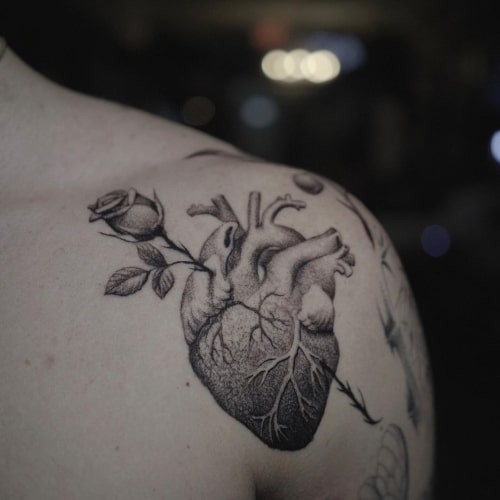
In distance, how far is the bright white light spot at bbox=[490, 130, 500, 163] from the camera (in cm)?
442

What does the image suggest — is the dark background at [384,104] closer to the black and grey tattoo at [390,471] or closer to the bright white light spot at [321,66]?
the bright white light spot at [321,66]

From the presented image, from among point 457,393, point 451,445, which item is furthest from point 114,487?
point 457,393

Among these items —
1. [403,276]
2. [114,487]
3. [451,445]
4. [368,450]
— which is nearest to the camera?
[114,487]

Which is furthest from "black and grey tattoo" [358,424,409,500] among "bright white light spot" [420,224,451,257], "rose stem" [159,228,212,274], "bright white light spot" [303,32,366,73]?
"bright white light spot" [303,32,366,73]

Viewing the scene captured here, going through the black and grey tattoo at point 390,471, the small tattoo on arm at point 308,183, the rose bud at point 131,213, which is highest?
the small tattoo on arm at point 308,183

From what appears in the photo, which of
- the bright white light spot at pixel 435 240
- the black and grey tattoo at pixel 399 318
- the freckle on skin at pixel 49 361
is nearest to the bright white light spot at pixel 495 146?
the bright white light spot at pixel 435 240

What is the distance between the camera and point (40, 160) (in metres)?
0.74

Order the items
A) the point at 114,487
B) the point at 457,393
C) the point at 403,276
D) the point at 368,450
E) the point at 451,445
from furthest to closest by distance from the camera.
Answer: the point at 457,393 < the point at 451,445 < the point at 403,276 < the point at 368,450 < the point at 114,487

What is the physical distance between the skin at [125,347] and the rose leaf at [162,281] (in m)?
0.01

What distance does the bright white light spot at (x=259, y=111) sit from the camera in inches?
323

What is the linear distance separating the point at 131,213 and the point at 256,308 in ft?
0.67

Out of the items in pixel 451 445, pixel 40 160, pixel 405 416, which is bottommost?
pixel 451 445

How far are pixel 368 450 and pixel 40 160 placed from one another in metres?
0.58

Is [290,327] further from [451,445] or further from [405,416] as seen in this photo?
[451,445]
